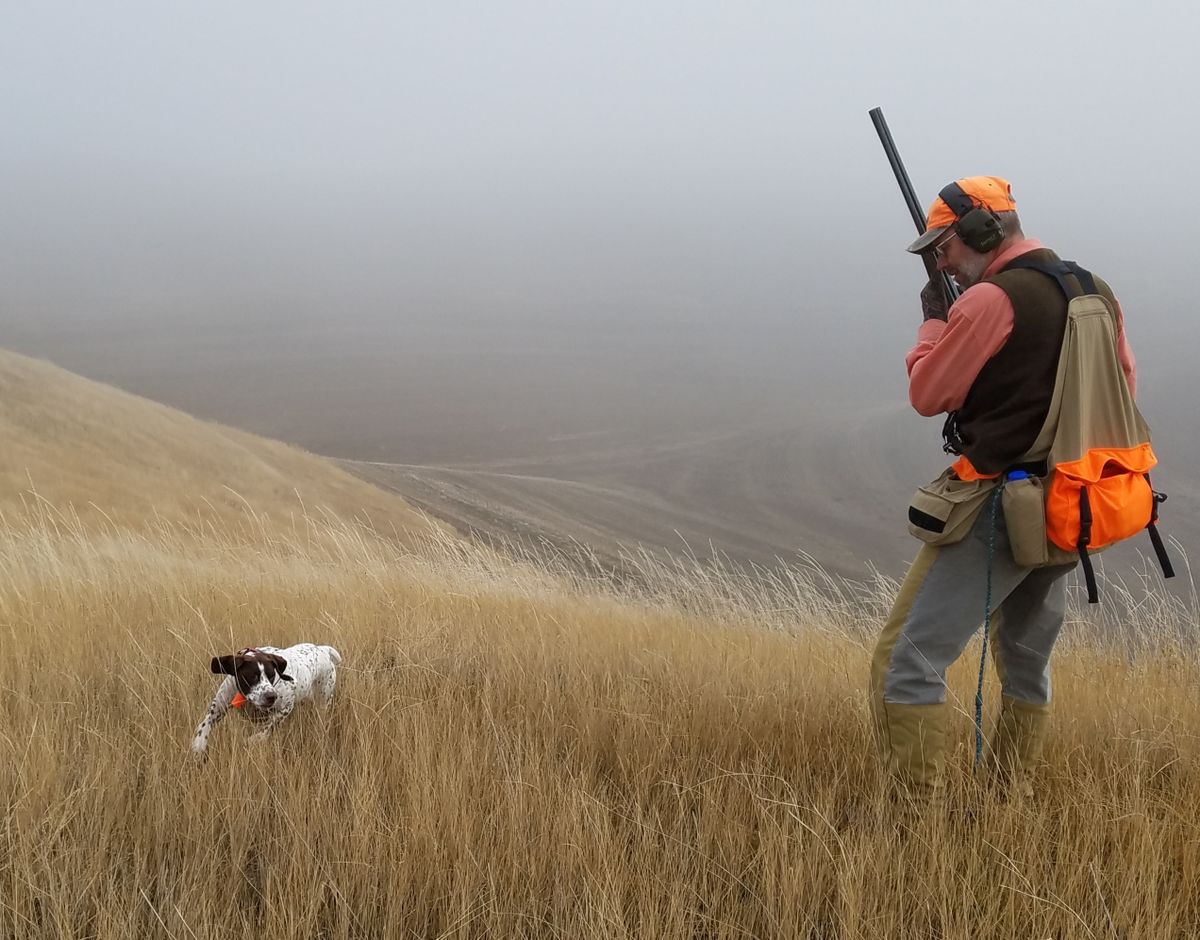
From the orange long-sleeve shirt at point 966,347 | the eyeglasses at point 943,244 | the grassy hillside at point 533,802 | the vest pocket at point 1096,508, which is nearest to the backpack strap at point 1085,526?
the vest pocket at point 1096,508

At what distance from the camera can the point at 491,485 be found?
35219 mm

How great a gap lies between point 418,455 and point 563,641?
6767 centimetres

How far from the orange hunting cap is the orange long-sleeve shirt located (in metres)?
0.15

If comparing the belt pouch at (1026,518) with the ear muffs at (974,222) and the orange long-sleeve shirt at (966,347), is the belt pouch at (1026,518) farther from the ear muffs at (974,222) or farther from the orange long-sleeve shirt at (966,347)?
the ear muffs at (974,222)

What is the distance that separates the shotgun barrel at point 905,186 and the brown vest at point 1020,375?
0.51 metres

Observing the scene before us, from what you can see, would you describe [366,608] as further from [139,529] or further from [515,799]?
[139,529]

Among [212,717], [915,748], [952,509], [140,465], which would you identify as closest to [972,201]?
[952,509]

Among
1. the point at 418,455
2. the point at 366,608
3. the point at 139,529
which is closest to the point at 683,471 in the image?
the point at 418,455

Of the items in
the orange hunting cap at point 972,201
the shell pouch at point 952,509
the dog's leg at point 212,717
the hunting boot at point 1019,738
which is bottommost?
the hunting boot at point 1019,738

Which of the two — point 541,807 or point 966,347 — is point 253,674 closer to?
point 541,807

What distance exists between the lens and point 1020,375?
2584 mm

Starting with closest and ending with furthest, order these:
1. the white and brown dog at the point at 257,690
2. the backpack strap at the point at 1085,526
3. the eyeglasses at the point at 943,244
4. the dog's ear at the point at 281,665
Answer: the backpack strap at the point at 1085,526 → the eyeglasses at the point at 943,244 → the white and brown dog at the point at 257,690 → the dog's ear at the point at 281,665

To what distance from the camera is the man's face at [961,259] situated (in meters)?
2.80

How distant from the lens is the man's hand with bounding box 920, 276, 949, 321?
3.07 meters
